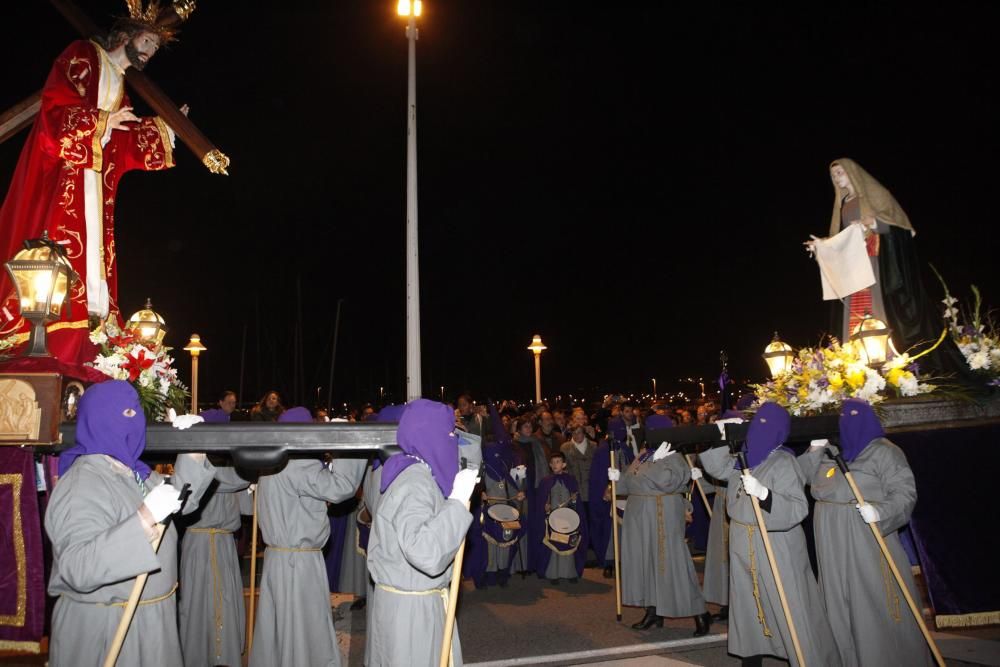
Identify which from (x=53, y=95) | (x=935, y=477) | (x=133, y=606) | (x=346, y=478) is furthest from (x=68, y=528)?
Answer: (x=935, y=477)

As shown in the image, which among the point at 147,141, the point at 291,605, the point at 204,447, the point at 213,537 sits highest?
the point at 147,141

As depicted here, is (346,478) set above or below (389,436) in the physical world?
below

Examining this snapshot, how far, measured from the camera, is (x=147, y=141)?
5547 millimetres

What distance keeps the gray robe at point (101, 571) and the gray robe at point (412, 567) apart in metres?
1.18

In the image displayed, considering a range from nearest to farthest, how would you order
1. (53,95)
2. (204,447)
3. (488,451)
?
(204,447), (53,95), (488,451)

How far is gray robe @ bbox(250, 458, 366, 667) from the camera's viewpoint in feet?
18.4

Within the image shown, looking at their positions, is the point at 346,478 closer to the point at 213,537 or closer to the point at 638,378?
the point at 213,537

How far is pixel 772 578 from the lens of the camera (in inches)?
227

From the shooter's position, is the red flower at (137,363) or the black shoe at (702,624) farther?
the black shoe at (702,624)

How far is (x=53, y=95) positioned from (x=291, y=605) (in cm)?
441

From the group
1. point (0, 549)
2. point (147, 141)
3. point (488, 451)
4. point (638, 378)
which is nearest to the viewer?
point (0, 549)

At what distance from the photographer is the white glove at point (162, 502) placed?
352cm

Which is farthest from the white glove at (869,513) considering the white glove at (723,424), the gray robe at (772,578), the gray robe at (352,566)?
the gray robe at (352,566)

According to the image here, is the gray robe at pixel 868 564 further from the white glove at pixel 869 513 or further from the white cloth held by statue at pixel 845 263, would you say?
the white cloth held by statue at pixel 845 263
